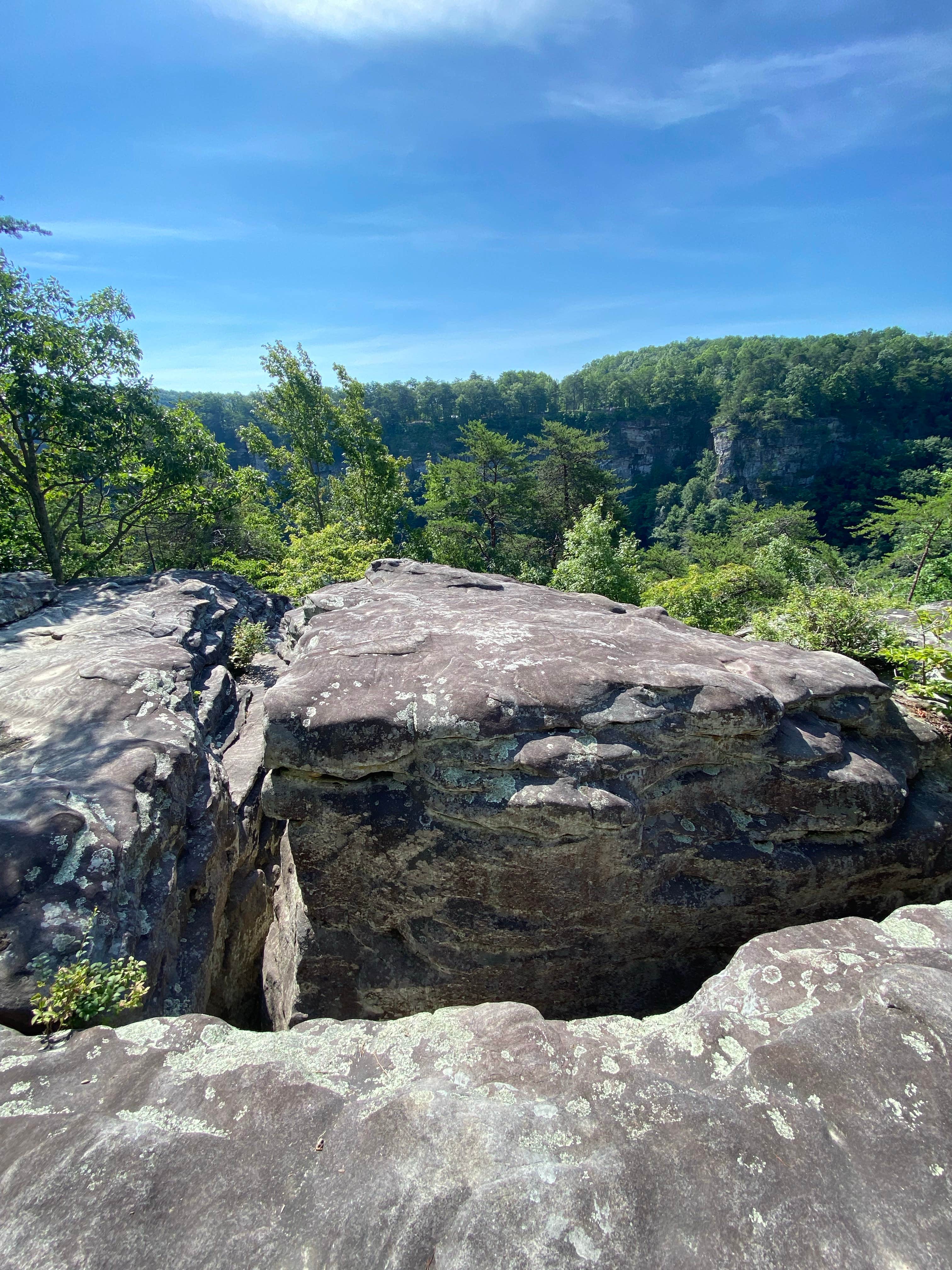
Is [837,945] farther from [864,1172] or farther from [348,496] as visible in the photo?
[348,496]

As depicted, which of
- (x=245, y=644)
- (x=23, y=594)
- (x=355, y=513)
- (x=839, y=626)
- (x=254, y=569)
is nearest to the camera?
(x=839, y=626)

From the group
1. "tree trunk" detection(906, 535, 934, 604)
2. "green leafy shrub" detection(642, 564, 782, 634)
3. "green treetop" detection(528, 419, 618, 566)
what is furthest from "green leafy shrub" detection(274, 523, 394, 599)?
"tree trunk" detection(906, 535, 934, 604)

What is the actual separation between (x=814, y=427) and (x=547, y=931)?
93.8m

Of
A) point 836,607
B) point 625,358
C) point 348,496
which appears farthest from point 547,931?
point 625,358

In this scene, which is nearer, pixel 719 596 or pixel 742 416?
pixel 719 596

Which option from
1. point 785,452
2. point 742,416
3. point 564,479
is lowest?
point 564,479

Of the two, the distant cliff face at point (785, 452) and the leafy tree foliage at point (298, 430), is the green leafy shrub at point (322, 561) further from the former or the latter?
the distant cliff face at point (785, 452)

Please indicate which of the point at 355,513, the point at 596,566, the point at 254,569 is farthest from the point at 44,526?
the point at 596,566

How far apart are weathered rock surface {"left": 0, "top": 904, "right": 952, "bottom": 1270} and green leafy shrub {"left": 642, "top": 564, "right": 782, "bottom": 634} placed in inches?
568

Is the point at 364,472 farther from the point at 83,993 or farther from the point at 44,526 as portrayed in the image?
the point at 83,993

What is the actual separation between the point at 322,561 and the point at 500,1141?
56.9 ft

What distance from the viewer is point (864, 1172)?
6.53 ft

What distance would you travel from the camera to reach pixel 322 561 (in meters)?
18.2

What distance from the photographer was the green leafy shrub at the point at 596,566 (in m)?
19.2
